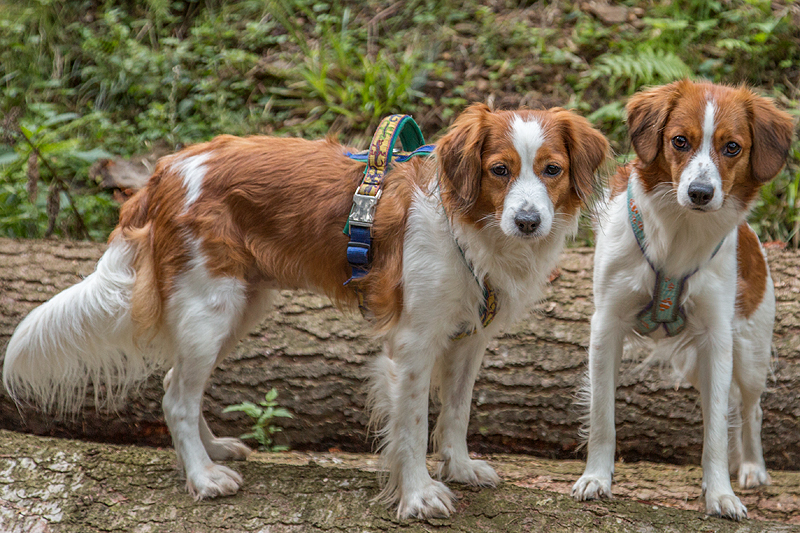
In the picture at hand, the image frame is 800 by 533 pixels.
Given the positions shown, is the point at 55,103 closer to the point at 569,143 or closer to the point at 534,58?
the point at 534,58

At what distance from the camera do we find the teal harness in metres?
3.02

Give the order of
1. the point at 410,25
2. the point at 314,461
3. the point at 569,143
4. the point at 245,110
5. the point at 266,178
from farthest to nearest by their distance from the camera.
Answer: the point at 410,25
the point at 245,110
the point at 314,461
the point at 266,178
the point at 569,143

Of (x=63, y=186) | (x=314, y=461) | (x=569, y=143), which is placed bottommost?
(x=314, y=461)

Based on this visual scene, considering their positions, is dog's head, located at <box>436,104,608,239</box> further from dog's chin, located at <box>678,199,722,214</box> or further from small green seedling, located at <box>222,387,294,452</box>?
small green seedling, located at <box>222,387,294,452</box>

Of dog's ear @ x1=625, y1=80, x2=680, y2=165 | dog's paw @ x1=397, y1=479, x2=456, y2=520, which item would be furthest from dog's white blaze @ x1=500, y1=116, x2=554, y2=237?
dog's paw @ x1=397, y1=479, x2=456, y2=520

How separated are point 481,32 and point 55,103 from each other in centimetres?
435

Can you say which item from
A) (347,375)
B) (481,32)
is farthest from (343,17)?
(347,375)

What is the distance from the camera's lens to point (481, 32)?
7.11 m

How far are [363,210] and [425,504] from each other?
1.24 metres

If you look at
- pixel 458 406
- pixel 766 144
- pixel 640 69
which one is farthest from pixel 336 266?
pixel 640 69

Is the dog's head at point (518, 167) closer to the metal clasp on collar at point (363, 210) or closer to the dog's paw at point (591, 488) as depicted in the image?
Answer: the metal clasp on collar at point (363, 210)

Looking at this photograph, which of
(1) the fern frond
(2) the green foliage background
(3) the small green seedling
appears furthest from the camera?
(2) the green foliage background

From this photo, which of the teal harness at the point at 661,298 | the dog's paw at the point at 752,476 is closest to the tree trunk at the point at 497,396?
the dog's paw at the point at 752,476

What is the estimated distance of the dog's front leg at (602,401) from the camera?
9.98ft
